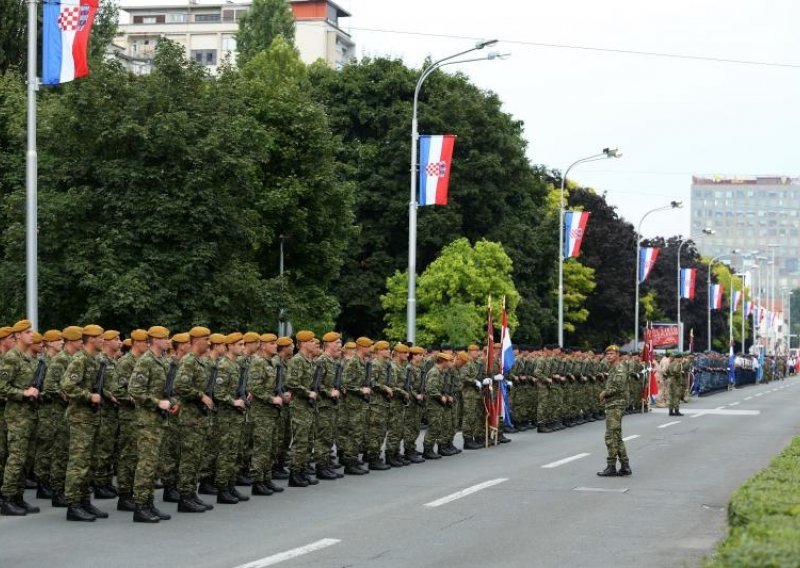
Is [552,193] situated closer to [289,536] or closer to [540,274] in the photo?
[540,274]

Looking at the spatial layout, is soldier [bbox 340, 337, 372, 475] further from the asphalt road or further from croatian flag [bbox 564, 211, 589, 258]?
croatian flag [bbox 564, 211, 589, 258]

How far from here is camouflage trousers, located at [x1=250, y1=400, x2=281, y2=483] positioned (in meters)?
16.7

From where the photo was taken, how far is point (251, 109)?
1729 inches

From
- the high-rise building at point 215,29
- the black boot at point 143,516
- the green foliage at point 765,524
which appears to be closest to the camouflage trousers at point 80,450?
the black boot at point 143,516

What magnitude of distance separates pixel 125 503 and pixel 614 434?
24.7 ft

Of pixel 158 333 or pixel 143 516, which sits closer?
pixel 143 516

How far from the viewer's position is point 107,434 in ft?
50.7

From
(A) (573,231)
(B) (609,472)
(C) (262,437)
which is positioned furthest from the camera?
(A) (573,231)

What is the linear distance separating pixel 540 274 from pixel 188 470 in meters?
52.6

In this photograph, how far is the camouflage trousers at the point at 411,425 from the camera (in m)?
21.9

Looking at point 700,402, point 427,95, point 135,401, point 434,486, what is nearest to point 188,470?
point 135,401

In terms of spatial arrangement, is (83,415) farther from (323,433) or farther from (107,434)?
(323,433)

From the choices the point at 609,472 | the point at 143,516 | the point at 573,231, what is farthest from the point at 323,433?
the point at 573,231

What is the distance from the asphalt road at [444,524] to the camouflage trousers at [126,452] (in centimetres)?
45
